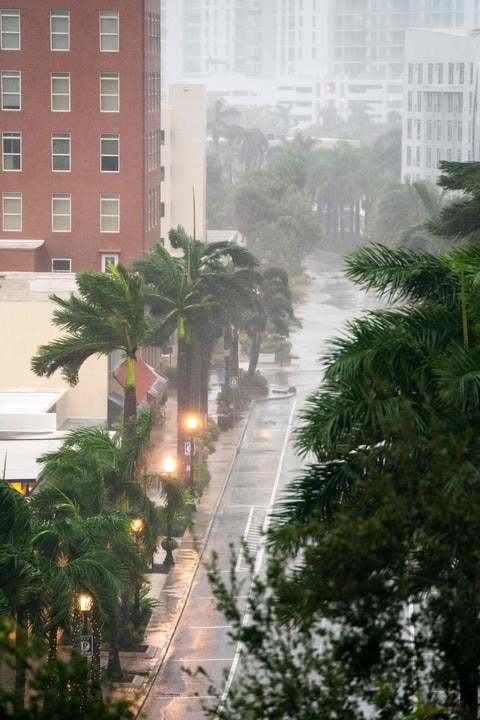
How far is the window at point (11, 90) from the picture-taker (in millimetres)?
73938

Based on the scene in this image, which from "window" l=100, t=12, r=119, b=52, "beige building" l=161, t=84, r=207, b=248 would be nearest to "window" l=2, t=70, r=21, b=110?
"window" l=100, t=12, r=119, b=52

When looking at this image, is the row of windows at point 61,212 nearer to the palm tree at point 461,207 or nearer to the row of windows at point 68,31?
the row of windows at point 68,31

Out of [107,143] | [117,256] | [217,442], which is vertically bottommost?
[217,442]

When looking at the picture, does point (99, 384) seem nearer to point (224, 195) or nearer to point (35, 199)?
point (35, 199)

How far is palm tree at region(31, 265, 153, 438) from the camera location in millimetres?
41125

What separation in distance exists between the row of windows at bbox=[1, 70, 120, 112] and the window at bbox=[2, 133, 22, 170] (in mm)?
1299

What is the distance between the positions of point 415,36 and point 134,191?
8471 cm

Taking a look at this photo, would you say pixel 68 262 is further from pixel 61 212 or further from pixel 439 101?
pixel 439 101

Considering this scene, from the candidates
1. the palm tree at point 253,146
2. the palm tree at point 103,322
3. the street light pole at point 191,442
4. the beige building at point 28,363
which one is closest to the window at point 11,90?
the beige building at point 28,363

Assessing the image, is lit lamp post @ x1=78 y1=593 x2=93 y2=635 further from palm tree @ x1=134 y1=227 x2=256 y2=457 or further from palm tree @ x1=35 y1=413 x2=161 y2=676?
palm tree @ x1=134 y1=227 x2=256 y2=457

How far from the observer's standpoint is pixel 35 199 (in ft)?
244

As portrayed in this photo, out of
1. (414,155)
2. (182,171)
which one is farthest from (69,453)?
(414,155)

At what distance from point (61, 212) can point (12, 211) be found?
7.34ft

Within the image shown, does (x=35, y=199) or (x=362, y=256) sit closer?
(x=362, y=256)
